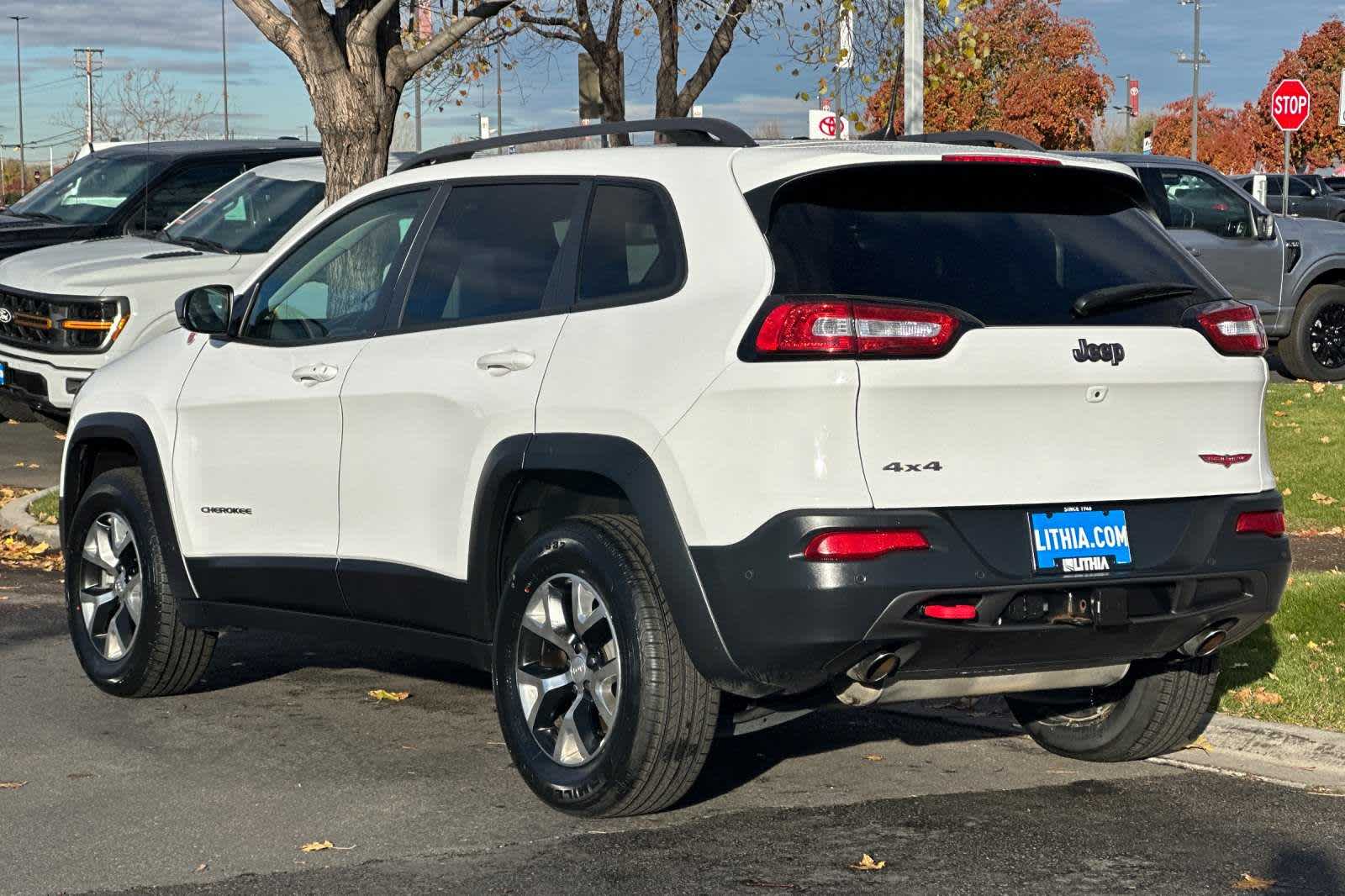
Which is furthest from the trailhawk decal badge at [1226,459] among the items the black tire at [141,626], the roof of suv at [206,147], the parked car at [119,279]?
the roof of suv at [206,147]

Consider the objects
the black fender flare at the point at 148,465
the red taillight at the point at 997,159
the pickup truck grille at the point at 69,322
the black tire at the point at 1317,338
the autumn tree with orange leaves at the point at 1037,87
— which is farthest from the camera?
the autumn tree with orange leaves at the point at 1037,87

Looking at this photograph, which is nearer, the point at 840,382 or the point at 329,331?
the point at 840,382

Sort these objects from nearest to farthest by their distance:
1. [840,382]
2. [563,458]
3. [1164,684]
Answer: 1. [840,382]
2. [563,458]
3. [1164,684]

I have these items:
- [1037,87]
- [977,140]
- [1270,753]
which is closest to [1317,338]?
[1270,753]

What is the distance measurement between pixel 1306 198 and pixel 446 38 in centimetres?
3789

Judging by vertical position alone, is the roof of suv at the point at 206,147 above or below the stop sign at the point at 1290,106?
below

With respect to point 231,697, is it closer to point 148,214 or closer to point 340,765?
point 340,765

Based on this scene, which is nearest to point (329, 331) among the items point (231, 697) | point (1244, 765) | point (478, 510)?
point (478, 510)

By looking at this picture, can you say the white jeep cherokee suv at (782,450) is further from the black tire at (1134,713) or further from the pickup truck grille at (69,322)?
the pickup truck grille at (69,322)

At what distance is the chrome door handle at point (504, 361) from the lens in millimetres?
5633

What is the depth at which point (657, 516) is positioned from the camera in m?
5.09

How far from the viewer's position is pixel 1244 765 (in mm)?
6414

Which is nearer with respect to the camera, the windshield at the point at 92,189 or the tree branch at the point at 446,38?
the tree branch at the point at 446,38

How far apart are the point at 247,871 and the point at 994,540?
2100 millimetres
